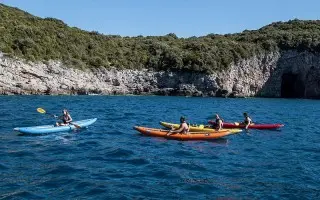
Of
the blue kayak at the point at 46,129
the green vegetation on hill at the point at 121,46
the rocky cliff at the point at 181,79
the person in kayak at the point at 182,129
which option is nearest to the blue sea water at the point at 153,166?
the blue kayak at the point at 46,129

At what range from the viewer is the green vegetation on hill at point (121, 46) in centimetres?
5869

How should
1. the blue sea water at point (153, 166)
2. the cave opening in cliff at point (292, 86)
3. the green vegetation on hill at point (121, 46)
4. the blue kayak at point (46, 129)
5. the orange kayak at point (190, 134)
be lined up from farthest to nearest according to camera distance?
the cave opening in cliff at point (292, 86) < the green vegetation on hill at point (121, 46) < the orange kayak at point (190, 134) < the blue kayak at point (46, 129) < the blue sea water at point (153, 166)

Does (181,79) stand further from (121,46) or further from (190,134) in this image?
(190,134)

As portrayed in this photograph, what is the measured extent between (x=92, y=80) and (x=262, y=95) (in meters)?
32.5

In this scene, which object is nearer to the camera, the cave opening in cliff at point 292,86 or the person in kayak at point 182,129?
the person in kayak at point 182,129

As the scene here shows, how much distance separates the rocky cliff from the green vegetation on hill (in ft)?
4.85

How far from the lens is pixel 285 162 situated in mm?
16969

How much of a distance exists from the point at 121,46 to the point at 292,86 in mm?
33818

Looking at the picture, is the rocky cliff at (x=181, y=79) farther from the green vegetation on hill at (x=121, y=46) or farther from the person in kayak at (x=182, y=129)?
the person in kayak at (x=182, y=129)

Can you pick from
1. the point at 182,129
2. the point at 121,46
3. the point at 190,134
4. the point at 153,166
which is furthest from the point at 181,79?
the point at 153,166

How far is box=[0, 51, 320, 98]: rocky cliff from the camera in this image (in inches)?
2021

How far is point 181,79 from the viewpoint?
67.6 meters

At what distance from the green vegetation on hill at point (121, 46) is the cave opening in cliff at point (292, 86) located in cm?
598

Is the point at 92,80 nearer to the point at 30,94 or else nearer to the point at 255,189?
the point at 30,94
